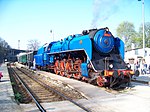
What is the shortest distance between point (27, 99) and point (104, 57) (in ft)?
17.8

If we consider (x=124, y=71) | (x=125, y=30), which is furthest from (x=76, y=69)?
(x=125, y=30)

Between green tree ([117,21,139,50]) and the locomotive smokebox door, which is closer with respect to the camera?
the locomotive smokebox door

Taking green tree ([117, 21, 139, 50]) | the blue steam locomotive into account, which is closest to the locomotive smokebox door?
the blue steam locomotive

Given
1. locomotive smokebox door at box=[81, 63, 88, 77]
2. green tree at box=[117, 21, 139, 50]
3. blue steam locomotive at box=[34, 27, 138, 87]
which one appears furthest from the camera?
green tree at box=[117, 21, 139, 50]

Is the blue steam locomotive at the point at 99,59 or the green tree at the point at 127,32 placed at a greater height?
the green tree at the point at 127,32

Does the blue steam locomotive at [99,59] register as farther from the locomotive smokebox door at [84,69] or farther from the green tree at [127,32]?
the green tree at [127,32]

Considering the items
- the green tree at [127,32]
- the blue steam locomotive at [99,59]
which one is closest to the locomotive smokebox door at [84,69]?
the blue steam locomotive at [99,59]

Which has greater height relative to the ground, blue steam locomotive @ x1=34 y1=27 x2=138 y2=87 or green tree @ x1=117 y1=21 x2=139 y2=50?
green tree @ x1=117 y1=21 x2=139 y2=50

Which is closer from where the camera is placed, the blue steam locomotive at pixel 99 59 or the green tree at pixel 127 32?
the blue steam locomotive at pixel 99 59

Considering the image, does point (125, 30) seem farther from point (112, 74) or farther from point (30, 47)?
point (112, 74)

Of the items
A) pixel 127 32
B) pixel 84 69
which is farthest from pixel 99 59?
pixel 127 32

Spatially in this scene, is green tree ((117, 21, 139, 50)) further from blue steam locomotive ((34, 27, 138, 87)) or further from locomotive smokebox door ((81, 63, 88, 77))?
locomotive smokebox door ((81, 63, 88, 77))

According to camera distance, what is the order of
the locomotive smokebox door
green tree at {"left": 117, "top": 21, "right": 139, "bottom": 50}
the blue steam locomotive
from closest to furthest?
the blue steam locomotive, the locomotive smokebox door, green tree at {"left": 117, "top": 21, "right": 139, "bottom": 50}

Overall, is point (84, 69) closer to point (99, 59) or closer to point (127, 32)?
point (99, 59)
